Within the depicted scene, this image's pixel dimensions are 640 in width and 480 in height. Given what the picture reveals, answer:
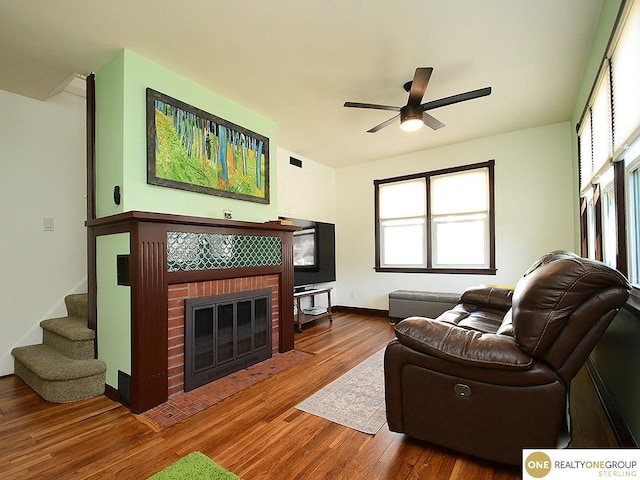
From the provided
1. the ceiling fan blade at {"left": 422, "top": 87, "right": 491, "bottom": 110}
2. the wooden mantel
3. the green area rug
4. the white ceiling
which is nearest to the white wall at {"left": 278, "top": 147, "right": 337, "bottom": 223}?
the white ceiling

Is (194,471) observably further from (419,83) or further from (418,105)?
(418,105)

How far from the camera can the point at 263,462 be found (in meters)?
1.64

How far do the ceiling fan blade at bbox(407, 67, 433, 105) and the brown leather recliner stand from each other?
154 cm

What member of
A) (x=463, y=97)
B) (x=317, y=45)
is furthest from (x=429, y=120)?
(x=317, y=45)

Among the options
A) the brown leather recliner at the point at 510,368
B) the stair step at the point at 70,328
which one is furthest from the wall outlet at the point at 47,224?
the brown leather recliner at the point at 510,368

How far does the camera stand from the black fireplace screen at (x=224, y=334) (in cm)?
251

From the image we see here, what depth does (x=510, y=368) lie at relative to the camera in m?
1.45

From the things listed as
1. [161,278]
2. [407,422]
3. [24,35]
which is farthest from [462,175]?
[24,35]

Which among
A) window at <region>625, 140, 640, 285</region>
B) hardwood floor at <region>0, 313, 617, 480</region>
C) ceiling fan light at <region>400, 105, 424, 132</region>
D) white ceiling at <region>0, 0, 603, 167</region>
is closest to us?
hardwood floor at <region>0, 313, 617, 480</region>

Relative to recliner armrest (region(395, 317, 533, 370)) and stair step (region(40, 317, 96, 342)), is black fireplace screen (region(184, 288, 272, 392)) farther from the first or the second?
recliner armrest (region(395, 317, 533, 370))

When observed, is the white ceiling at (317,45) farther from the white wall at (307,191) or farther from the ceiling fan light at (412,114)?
the white wall at (307,191)

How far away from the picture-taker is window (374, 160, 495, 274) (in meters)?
4.46

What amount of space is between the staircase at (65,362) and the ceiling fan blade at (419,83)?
3267 millimetres

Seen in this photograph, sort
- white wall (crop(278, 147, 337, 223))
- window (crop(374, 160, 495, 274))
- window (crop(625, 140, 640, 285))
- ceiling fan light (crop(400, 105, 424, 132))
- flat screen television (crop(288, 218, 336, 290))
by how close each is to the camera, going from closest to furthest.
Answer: window (crop(625, 140, 640, 285)) → ceiling fan light (crop(400, 105, 424, 132)) → window (crop(374, 160, 495, 274)) → flat screen television (crop(288, 218, 336, 290)) → white wall (crop(278, 147, 337, 223))
